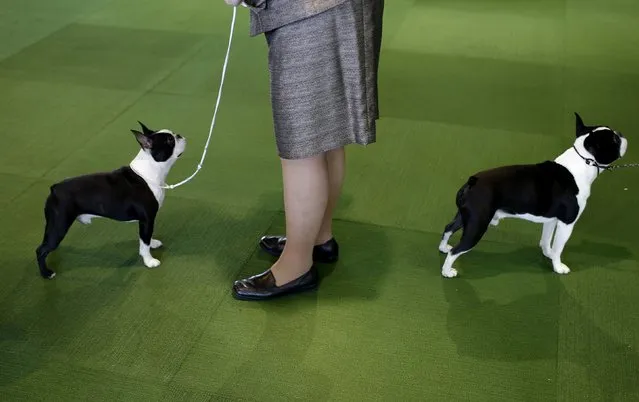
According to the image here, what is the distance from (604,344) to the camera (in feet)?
6.88

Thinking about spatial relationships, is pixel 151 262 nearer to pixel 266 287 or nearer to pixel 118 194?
pixel 118 194

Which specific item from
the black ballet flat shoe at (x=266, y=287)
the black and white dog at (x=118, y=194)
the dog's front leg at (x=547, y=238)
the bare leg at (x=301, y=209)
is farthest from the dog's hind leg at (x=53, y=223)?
the dog's front leg at (x=547, y=238)

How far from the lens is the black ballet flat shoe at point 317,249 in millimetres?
2439

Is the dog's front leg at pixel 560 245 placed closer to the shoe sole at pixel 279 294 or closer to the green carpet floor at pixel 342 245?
the green carpet floor at pixel 342 245

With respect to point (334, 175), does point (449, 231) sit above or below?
below

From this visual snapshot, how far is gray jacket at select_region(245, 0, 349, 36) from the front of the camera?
5.62ft

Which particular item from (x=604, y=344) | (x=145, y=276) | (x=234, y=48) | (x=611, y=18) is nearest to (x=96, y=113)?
(x=234, y=48)

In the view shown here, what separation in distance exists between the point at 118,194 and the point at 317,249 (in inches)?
29.4

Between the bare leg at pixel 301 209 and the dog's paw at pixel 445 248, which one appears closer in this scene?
the bare leg at pixel 301 209

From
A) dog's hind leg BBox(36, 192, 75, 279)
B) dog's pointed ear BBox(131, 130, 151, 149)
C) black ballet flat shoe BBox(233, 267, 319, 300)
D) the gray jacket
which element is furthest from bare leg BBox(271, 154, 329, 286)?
dog's hind leg BBox(36, 192, 75, 279)

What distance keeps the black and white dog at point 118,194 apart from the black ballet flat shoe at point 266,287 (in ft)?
1.31

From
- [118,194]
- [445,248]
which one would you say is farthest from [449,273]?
[118,194]

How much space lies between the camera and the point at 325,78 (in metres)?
1.83

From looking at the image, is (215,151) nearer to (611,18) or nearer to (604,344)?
(604,344)
